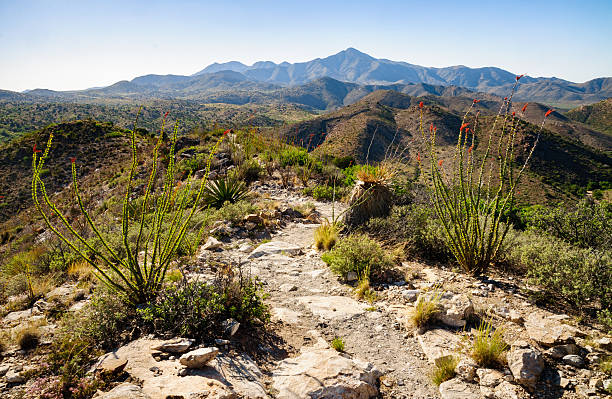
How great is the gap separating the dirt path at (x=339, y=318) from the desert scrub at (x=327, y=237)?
254 mm

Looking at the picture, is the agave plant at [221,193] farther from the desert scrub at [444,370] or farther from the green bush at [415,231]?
the desert scrub at [444,370]

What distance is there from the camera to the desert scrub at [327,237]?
5969 mm

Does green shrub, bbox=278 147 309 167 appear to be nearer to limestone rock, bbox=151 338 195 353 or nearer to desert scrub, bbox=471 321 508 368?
limestone rock, bbox=151 338 195 353

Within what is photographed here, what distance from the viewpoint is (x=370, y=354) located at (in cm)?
320

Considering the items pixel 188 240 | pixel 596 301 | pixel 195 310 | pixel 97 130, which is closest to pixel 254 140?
pixel 188 240

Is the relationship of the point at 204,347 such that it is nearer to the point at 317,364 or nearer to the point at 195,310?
the point at 195,310

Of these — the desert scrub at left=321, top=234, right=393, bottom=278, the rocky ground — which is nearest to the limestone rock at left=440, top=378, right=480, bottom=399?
the rocky ground

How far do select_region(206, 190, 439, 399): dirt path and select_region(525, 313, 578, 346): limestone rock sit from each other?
1.13m

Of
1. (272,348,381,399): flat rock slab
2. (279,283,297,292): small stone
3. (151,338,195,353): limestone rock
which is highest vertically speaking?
(151,338,195,353): limestone rock

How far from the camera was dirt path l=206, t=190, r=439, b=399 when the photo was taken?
293 centimetres

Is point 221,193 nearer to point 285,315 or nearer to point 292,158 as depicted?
point 292,158

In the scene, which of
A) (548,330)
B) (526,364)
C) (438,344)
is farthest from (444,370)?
(548,330)

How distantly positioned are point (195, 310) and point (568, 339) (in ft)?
11.6

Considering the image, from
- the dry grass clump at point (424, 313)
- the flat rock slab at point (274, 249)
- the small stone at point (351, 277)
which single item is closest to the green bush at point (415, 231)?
the small stone at point (351, 277)
